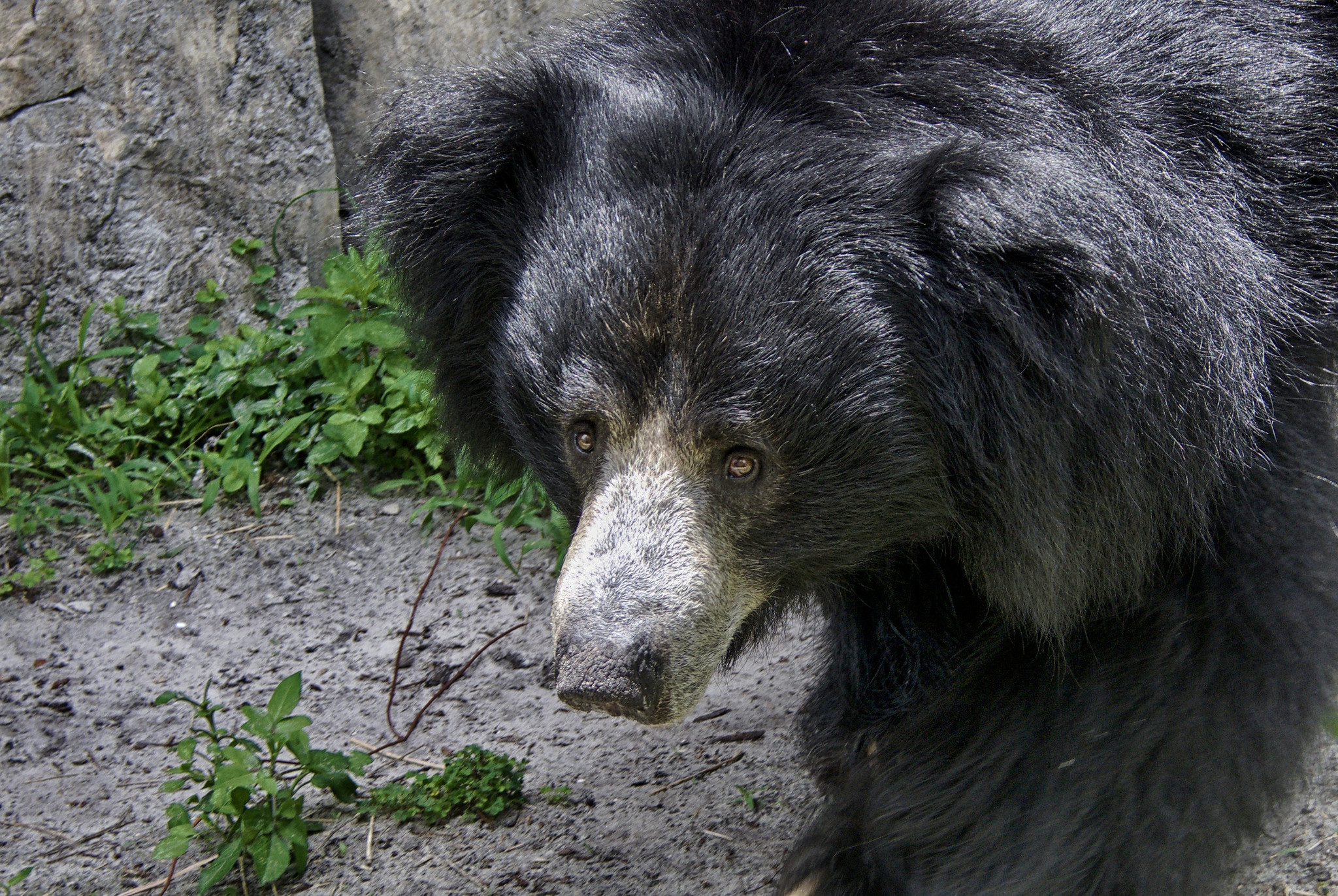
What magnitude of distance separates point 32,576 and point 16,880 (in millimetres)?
1466

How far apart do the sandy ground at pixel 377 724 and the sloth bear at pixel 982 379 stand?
0.49 m

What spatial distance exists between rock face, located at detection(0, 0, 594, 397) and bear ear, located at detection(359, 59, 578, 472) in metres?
1.86

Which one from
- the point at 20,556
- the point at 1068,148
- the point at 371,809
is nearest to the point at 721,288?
the point at 1068,148

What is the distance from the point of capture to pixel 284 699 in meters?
2.97

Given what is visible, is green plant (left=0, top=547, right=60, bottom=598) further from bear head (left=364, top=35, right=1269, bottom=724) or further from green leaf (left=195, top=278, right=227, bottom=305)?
bear head (left=364, top=35, right=1269, bottom=724)

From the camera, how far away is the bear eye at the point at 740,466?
234cm

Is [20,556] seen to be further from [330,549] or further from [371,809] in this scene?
[371,809]

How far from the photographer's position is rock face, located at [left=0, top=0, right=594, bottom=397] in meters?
4.28

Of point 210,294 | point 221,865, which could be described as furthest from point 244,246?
point 221,865

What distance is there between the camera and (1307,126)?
2.47 meters

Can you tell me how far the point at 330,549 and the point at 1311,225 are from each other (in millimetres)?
3122

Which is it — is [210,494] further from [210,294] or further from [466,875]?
[466,875]

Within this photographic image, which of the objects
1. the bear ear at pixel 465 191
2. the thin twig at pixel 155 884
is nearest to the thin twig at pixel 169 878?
the thin twig at pixel 155 884

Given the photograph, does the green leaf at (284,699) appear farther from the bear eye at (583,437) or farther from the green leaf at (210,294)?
the green leaf at (210,294)
